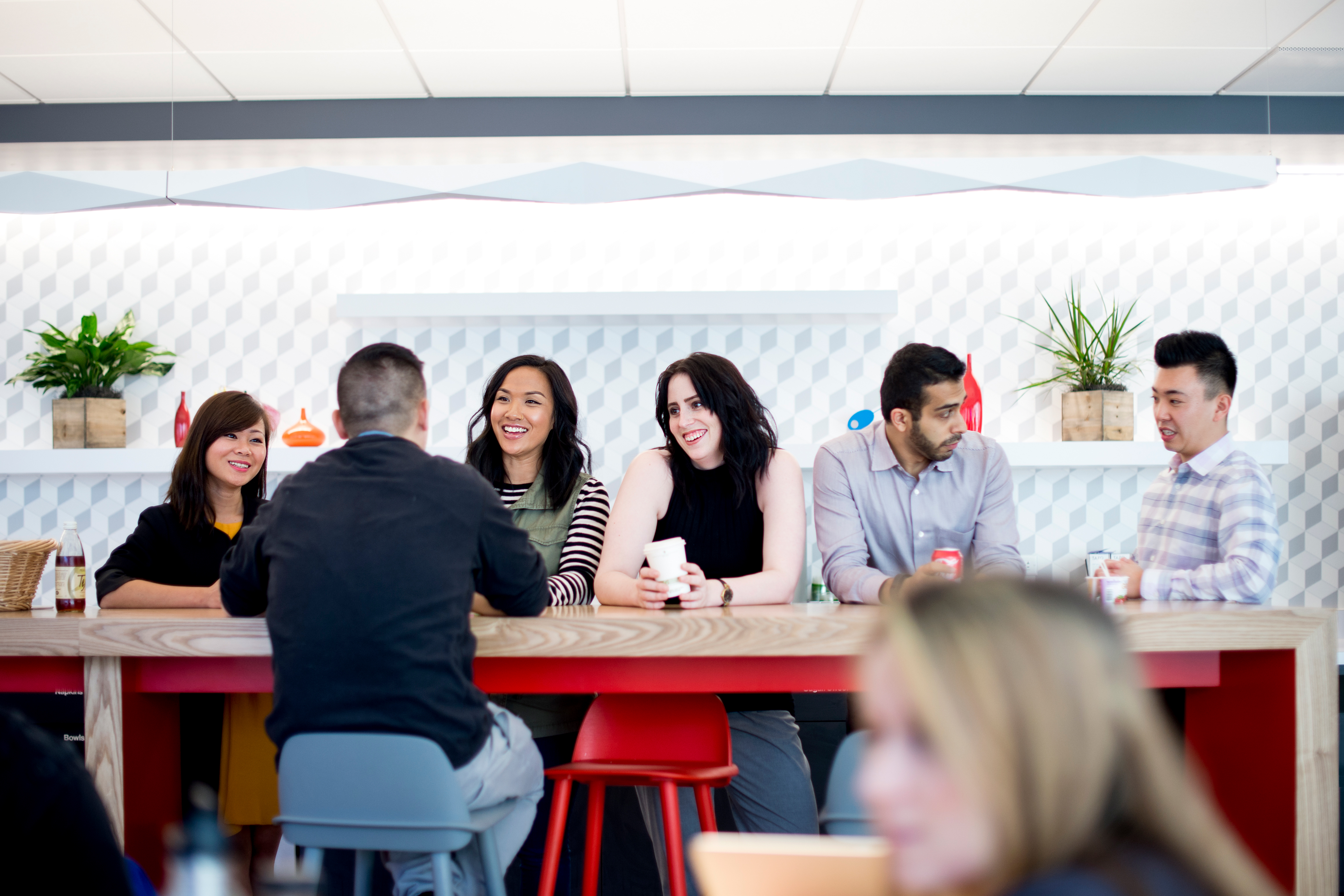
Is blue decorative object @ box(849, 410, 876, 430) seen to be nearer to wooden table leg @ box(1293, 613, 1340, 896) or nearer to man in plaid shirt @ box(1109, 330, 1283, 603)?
man in plaid shirt @ box(1109, 330, 1283, 603)

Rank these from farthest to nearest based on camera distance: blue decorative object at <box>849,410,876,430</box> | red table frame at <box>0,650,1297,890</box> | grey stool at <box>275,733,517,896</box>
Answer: blue decorative object at <box>849,410,876,430</box> < red table frame at <box>0,650,1297,890</box> < grey stool at <box>275,733,517,896</box>

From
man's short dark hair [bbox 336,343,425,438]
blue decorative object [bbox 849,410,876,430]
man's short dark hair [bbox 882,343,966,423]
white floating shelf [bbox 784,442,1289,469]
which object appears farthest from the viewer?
blue decorative object [bbox 849,410,876,430]

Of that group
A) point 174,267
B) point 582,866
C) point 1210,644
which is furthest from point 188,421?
point 1210,644

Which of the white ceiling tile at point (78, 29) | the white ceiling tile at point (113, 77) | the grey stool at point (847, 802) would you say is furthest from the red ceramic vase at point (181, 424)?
the grey stool at point (847, 802)

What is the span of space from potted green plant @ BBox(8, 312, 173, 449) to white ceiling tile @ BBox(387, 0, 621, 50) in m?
1.74

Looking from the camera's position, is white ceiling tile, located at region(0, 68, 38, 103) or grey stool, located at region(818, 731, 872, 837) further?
white ceiling tile, located at region(0, 68, 38, 103)

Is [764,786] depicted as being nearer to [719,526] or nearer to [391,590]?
[719,526]

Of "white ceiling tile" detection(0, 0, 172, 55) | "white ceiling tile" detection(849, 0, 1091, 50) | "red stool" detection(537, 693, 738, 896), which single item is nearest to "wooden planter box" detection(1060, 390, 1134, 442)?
"white ceiling tile" detection(849, 0, 1091, 50)

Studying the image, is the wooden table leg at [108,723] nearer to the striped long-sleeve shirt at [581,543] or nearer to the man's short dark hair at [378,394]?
the man's short dark hair at [378,394]

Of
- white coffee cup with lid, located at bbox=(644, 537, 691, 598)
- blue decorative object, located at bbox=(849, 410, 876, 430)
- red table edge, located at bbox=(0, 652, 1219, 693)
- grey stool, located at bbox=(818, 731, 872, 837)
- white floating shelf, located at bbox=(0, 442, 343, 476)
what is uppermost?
blue decorative object, located at bbox=(849, 410, 876, 430)

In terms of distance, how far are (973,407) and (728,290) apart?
1.11 m

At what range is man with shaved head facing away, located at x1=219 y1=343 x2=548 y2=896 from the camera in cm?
150

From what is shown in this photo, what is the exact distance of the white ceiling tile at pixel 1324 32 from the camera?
10.7 feet

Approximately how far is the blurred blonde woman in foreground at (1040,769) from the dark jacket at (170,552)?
7.12 ft
